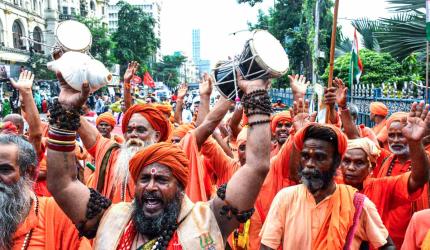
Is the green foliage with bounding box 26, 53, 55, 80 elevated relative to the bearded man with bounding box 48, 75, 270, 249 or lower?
elevated

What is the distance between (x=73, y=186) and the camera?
7.89 ft

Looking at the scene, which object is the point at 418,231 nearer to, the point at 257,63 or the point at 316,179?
the point at 316,179

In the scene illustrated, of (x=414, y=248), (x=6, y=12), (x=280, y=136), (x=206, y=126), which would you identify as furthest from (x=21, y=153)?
(x=6, y=12)

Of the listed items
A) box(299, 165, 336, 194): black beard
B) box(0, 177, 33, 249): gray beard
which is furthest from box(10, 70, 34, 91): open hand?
box(299, 165, 336, 194): black beard

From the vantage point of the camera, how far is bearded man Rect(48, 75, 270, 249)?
2.31m

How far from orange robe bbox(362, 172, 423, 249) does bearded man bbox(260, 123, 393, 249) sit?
2.11 feet

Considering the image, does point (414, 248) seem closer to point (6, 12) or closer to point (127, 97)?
point (127, 97)

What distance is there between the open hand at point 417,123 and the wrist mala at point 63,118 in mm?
2131

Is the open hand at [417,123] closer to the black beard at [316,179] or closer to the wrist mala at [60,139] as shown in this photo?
the black beard at [316,179]

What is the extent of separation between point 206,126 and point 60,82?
1.58 metres

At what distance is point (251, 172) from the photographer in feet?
7.62

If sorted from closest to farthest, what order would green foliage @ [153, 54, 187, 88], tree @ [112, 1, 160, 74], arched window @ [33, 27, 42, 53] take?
tree @ [112, 1, 160, 74] < arched window @ [33, 27, 42, 53] < green foliage @ [153, 54, 187, 88]

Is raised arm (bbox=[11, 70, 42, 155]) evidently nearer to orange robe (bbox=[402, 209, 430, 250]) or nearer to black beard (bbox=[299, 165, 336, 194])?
black beard (bbox=[299, 165, 336, 194])

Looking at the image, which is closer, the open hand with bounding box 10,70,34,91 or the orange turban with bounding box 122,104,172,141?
the open hand with bounding box 10,70,34,91
